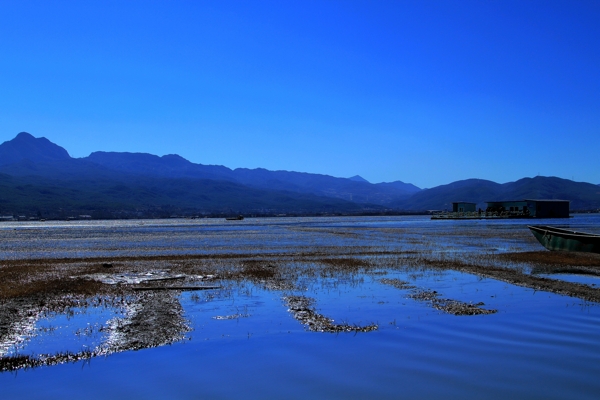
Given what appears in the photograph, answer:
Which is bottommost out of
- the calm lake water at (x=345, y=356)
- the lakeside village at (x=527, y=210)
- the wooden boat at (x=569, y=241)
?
the calm lake water at (x=345, y=356)

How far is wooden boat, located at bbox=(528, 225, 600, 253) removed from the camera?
34344 mm

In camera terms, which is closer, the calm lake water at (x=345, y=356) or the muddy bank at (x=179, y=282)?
the calm lake water at (x=345, y=356)

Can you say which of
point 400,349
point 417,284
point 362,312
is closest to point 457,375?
point 400,349

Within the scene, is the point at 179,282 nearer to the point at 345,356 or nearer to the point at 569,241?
the point at 345,356

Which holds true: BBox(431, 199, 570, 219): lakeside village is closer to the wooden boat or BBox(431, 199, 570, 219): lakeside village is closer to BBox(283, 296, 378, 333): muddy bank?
the wooden boat

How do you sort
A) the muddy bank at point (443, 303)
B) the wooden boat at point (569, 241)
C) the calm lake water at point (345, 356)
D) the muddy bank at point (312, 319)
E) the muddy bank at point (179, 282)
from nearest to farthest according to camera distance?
1. the calm lake water at point (345, 356)
2. the muddy bank at point (179, 282)
3. the muddy bank at point (312, 319)
4. the muddy bank at point (443, 303)
5. the wooden boat at point (569, 241)

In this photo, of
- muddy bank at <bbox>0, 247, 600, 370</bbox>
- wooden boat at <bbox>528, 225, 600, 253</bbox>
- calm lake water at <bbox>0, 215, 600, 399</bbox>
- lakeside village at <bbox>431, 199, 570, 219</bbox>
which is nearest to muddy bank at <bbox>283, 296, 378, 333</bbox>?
muddy bank at <bbox>0, 247, 600, 370</bbox>

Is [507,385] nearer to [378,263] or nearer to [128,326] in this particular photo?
[128,326]

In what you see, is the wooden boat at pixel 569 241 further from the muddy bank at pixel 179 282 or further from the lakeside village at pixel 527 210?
the lakeside village at pixel 527 210

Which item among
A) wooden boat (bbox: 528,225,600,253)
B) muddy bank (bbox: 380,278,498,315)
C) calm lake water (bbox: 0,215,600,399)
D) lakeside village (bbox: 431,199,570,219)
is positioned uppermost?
lakeside village (bbox: 431,199,570,219)

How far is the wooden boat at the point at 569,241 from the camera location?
113ft

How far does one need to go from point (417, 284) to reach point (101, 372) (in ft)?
47.1

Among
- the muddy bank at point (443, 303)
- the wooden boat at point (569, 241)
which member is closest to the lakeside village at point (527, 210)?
the wooden boat at point (569, 241)

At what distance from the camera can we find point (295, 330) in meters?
14.2
